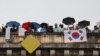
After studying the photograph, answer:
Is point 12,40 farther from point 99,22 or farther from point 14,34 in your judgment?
point 99,22

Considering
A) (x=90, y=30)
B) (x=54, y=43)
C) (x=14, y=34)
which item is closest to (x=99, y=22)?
(x=90, y=30)

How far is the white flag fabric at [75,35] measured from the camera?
35781mm

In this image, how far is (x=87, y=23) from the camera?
3519cm

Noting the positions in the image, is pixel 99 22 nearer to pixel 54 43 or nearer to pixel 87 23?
pixel 87 23

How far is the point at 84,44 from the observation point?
3562 centimetres

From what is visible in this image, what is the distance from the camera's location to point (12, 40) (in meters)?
36.0

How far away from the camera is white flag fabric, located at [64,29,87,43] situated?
117ft

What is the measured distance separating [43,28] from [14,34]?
6.78ft

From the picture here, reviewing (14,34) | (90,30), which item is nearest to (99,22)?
(90,30)

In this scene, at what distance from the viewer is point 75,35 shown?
35.9 m

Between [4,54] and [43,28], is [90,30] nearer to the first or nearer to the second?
[43,28]

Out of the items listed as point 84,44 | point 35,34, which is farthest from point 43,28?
point 84,44

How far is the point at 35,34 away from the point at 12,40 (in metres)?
1.65

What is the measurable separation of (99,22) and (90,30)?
0.92m
